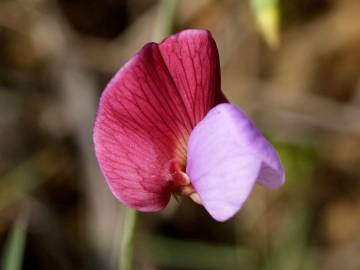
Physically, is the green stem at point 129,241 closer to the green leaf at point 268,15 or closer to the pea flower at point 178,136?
the pea flower at point 178,136

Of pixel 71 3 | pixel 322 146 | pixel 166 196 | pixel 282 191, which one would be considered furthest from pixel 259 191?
pixel 166 196

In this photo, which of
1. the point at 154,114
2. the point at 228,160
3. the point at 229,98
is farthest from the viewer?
the point at 229,98

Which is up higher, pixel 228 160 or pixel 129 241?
pixel 228 160

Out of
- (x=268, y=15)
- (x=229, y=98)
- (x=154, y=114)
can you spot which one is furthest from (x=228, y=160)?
(x=229, y=98)

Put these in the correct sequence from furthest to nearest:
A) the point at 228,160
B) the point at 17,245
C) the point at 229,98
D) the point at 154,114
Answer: the point at 229,98 < the point at 17,245 < the point at 154,114 < the point at 228,160

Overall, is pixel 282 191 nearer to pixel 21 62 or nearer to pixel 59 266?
pixel 59 266

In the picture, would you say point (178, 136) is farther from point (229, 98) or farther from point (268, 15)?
point (229, 98)
